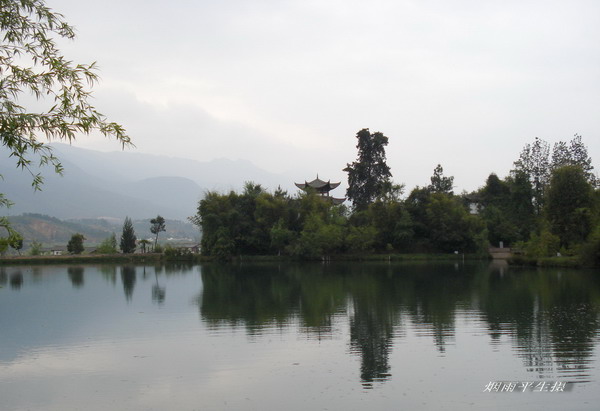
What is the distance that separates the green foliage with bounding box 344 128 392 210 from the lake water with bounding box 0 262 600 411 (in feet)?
127

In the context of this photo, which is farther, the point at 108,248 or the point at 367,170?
the point at 108,248

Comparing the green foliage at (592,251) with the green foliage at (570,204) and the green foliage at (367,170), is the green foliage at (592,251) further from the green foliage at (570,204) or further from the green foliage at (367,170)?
the green foliage at (367,170)

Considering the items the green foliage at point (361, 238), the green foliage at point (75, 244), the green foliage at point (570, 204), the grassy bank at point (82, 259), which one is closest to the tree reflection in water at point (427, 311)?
the green foliage at point (570, 204)

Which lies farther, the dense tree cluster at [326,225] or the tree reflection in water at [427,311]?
the dense tree cluster at [326,225]

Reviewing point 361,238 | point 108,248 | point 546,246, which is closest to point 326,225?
point 361,238

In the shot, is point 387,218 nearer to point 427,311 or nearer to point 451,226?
point 451,226

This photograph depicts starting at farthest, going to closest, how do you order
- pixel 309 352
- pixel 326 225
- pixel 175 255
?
1. pixel 175 255
2. pixel 326 225
3. pixel 309 352

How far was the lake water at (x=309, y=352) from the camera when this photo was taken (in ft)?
26.0

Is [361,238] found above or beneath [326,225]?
beneath

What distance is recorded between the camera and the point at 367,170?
59.1 meters

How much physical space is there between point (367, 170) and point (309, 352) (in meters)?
49.4

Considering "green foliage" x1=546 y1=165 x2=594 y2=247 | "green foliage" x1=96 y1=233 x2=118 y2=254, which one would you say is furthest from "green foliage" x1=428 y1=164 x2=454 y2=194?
"green foliage" x1=96 y1=233 x2=118 y2=254

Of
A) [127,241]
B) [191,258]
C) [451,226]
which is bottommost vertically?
[191,258]

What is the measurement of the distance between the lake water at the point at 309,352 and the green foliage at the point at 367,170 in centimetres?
3873
